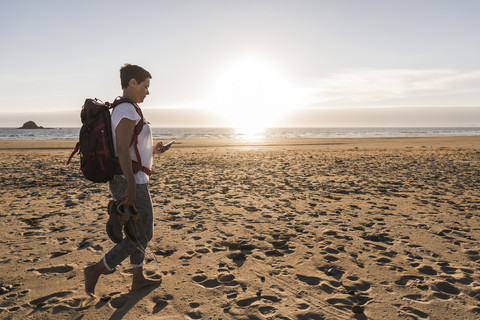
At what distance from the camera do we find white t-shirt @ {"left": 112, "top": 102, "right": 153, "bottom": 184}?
2.92m

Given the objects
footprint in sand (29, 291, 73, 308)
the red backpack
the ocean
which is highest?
the ocean

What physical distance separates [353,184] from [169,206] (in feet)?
20.0

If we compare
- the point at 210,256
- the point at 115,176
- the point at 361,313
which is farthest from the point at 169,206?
the point at 361,313

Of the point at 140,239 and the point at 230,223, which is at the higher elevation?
the point at 140,239

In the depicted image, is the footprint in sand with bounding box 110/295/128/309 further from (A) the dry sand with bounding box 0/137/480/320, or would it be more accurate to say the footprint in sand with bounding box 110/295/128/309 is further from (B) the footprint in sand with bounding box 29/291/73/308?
(B) the footprint in sand with bounding box 29/291/73/308

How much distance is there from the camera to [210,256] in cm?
464

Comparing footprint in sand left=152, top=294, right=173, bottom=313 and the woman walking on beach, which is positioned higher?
the woman walking on beach

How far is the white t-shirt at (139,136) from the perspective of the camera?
2.92 metres

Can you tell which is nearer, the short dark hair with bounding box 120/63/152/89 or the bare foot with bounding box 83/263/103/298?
the short dark hair with bounding box 120/63/152/89

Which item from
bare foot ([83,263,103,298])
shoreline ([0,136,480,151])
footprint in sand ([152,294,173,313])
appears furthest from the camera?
shoreline ([0,136,480,151])

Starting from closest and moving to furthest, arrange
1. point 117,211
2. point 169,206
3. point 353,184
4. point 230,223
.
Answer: point 117,211
point 230,223
point 169,206
point 353,184

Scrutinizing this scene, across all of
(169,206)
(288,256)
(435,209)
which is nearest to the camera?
(288,256)

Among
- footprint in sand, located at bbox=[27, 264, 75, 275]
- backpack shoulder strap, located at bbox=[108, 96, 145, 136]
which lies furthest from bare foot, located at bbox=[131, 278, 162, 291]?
backpack shoulder strap, located at bbox=[108, 96, 145, 136]

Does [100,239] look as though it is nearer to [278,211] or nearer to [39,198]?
[278,211]
